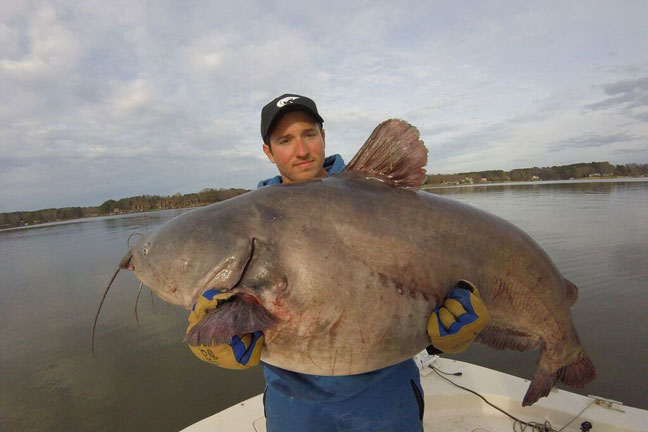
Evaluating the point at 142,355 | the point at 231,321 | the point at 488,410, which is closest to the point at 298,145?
the point at 231,321

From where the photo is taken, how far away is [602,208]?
22.3 meters

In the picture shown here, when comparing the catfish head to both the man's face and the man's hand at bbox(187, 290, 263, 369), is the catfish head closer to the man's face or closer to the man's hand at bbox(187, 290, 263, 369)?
the man's hand at bbox(187, 290, 263, 369)

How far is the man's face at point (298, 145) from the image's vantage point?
263 centimetres

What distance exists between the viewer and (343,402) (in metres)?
2.09

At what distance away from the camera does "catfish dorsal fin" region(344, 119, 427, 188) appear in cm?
199

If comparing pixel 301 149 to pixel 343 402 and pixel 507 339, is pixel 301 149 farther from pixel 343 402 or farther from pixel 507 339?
pixel 507 339

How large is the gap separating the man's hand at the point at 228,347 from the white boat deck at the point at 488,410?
2166 millimetres

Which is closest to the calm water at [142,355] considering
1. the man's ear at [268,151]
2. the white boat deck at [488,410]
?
the white boat deck at [488,410]

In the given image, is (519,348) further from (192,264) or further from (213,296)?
(192,264)

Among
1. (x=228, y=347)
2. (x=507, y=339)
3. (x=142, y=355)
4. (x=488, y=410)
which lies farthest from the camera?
(x=142, y=355)

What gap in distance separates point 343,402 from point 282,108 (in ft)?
7.02

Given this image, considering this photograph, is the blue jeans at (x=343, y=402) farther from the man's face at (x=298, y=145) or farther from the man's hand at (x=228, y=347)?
the man's face at (x=298, y=145)

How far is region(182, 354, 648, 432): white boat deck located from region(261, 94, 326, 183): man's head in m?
2.67

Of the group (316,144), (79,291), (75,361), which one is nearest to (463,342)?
(316,144)
